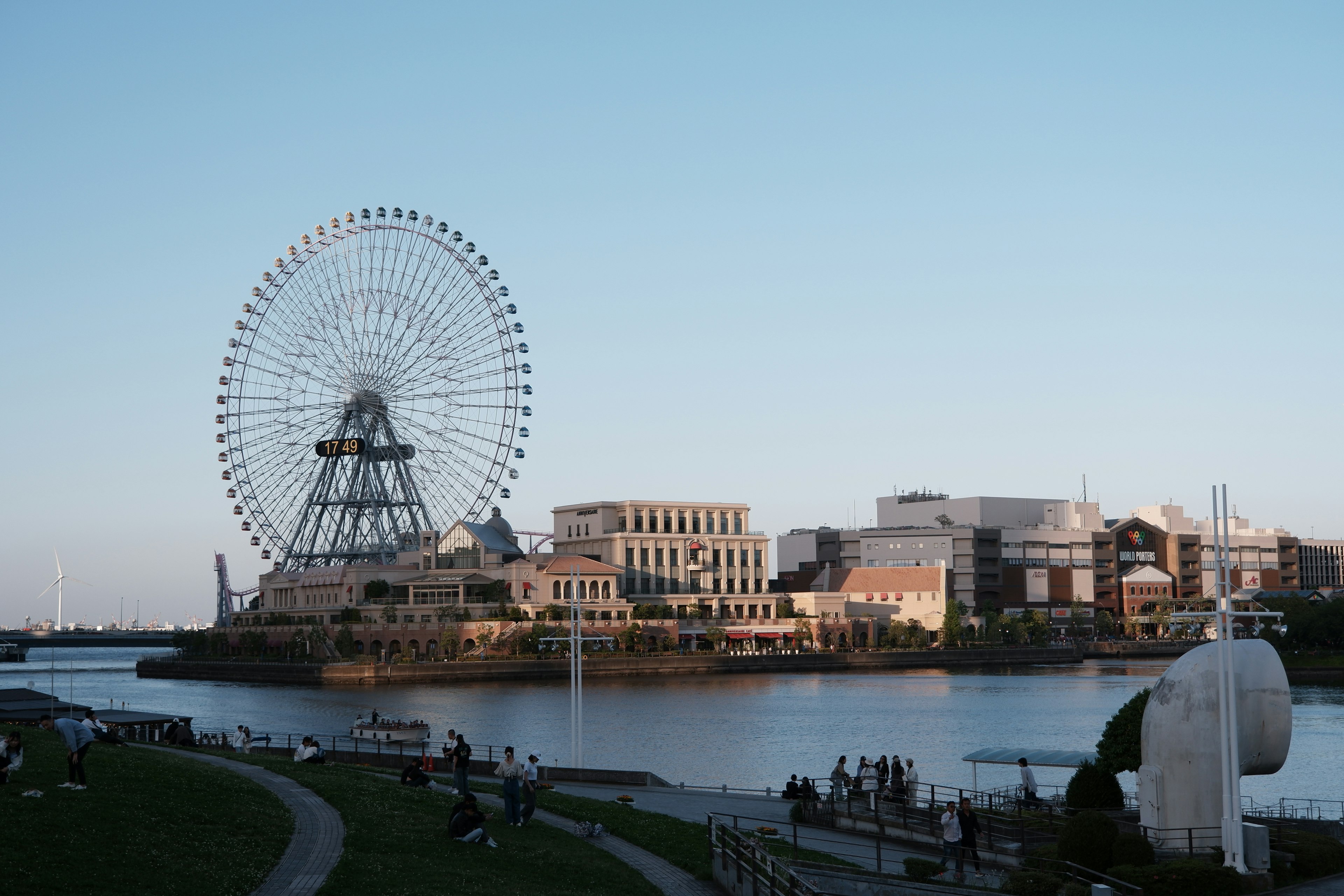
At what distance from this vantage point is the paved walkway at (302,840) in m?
22.8

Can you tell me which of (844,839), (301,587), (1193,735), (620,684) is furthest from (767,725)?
(301,587)

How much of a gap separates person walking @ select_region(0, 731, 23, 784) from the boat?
4942 cm

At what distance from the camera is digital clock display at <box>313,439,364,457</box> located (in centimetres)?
14188

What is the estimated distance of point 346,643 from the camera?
520 ft

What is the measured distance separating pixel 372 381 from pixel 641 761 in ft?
234

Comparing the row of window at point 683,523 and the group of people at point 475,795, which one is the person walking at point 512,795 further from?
the row of window at point 683,523

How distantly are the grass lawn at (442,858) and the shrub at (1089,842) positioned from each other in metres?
8.47

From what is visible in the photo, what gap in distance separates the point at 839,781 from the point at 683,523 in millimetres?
147140

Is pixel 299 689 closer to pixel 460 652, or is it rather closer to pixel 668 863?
pixel 460 652

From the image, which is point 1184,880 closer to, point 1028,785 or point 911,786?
point 1028,785

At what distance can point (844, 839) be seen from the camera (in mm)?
38188

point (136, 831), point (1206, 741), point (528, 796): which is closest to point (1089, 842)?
point (1206, 741)

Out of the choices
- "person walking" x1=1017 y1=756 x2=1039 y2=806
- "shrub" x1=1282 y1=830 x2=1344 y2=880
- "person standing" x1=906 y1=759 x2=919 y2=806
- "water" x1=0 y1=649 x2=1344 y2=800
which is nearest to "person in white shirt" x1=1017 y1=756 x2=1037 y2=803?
"person walking" x1=1017 y1=756 x2=1039 y2=806

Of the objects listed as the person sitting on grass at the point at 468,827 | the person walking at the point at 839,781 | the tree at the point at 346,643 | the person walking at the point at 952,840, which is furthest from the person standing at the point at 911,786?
the tree at the point at 346,643
